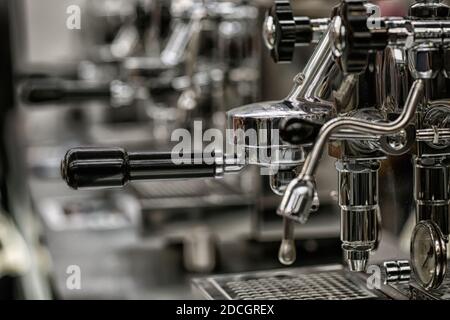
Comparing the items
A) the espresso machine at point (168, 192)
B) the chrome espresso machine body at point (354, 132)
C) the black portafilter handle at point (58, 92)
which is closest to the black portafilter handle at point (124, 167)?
the chrome espresso machine body at point (354, 132)

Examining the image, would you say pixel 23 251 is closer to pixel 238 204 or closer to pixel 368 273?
pixel 238 204

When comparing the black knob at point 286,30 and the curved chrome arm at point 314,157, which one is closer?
the curved chrome arm at point 314,157

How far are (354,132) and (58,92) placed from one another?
36.2 inches

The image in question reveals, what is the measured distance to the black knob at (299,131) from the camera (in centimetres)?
64

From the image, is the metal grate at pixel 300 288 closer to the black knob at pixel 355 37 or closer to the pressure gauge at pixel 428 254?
the pressure gauge at pixel 428 254

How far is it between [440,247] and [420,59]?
16cm

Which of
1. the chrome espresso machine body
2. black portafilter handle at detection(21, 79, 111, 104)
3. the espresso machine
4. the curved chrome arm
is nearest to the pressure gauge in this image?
the chrome espresso machine body

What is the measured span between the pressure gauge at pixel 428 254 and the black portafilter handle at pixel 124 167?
182 millimetres

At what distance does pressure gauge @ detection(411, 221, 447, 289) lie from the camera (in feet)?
2.48

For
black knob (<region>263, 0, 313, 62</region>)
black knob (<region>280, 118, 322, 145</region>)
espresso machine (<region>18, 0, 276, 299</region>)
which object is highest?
black knob (<region>263, 0, 313, 62</region>)

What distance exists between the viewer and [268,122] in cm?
70

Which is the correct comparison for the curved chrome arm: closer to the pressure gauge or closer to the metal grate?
the pressure gauge

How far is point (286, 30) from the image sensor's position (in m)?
0.79
